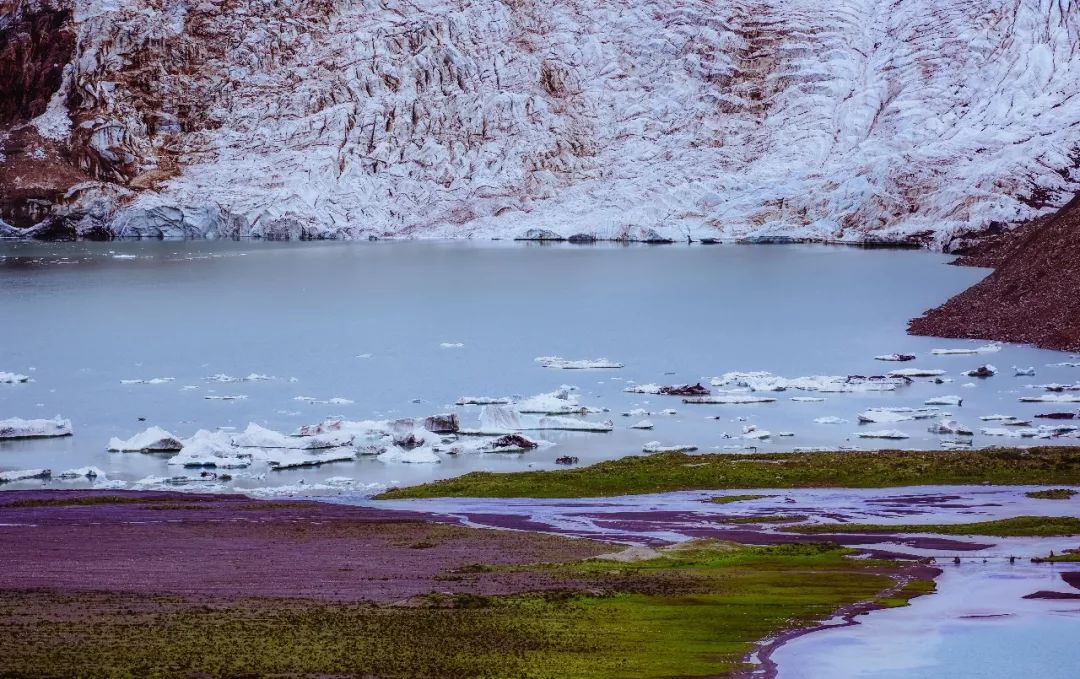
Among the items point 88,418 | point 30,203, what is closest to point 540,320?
point 88,418

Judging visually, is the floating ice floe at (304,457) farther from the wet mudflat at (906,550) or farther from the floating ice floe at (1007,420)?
the floating ice floe at (1007,420)

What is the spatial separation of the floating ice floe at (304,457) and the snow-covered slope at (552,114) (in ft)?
308

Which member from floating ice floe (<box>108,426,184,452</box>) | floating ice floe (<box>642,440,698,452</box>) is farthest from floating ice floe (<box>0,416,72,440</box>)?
floating ice floe (<box>642,440,698,452</box>)

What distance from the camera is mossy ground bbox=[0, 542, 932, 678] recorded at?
56.3 ft

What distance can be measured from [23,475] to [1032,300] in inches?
1677

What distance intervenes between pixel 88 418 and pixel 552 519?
19767 mm

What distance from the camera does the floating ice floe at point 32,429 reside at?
4062 centimetres

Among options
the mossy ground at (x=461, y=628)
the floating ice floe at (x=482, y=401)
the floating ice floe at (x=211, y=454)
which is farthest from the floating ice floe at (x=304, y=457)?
the mossy ground at (x=461, y=628)

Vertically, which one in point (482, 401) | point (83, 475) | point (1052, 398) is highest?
point (1052, 398)

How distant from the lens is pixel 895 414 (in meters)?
43.9

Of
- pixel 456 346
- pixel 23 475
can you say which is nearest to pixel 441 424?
pixel 23 475

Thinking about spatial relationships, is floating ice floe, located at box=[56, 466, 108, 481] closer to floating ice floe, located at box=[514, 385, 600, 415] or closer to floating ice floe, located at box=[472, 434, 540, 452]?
floating ice floe, located at box=[472, 434, 540, 452]

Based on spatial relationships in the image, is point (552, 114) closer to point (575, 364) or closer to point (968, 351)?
point (968, 351)

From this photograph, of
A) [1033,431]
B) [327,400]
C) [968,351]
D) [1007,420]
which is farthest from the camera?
[968,351]
